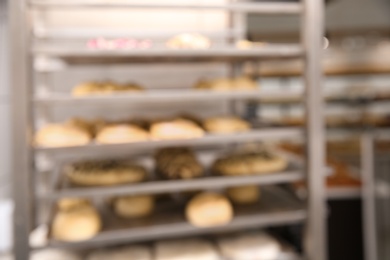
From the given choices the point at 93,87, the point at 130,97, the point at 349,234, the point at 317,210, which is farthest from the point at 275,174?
the point at 349,234

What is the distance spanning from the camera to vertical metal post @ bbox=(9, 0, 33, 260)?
3.09 feet

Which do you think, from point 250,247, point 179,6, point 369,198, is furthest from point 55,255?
point 369,198

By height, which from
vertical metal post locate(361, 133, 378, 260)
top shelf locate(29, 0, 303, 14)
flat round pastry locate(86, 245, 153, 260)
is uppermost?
top shelf locate(29, 0, 303, 14)

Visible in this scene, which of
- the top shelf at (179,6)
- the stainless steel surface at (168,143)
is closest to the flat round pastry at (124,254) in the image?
the stainless steel surface at (168,143)

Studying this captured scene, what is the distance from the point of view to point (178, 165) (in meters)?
1.20

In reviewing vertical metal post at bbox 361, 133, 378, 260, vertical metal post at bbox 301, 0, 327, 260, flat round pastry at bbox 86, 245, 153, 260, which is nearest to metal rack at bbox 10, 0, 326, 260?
vertical metal post at bbox 301, 0, 327, 260

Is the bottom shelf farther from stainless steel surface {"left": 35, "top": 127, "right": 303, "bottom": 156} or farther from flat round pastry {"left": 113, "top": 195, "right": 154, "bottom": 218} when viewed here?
stainless steel surface {"left": 35, "top": 127, "right": 303, "bottom": 156}

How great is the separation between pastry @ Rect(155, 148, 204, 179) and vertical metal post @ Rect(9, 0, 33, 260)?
1.46 feet

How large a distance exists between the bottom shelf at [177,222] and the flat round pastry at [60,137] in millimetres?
272

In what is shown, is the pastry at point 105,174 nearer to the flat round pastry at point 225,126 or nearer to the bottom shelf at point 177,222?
the bottom shelf at point 177,222

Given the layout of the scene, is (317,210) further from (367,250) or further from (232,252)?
(367,250)

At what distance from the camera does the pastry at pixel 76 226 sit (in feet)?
3.31

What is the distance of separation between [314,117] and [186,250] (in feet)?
1.91

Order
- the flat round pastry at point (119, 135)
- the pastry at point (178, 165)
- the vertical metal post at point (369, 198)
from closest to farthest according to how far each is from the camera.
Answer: the flat round pastry at point (119, 135)
the pastry at point (178, 165)
the vertical metal post at point (369, 198)
